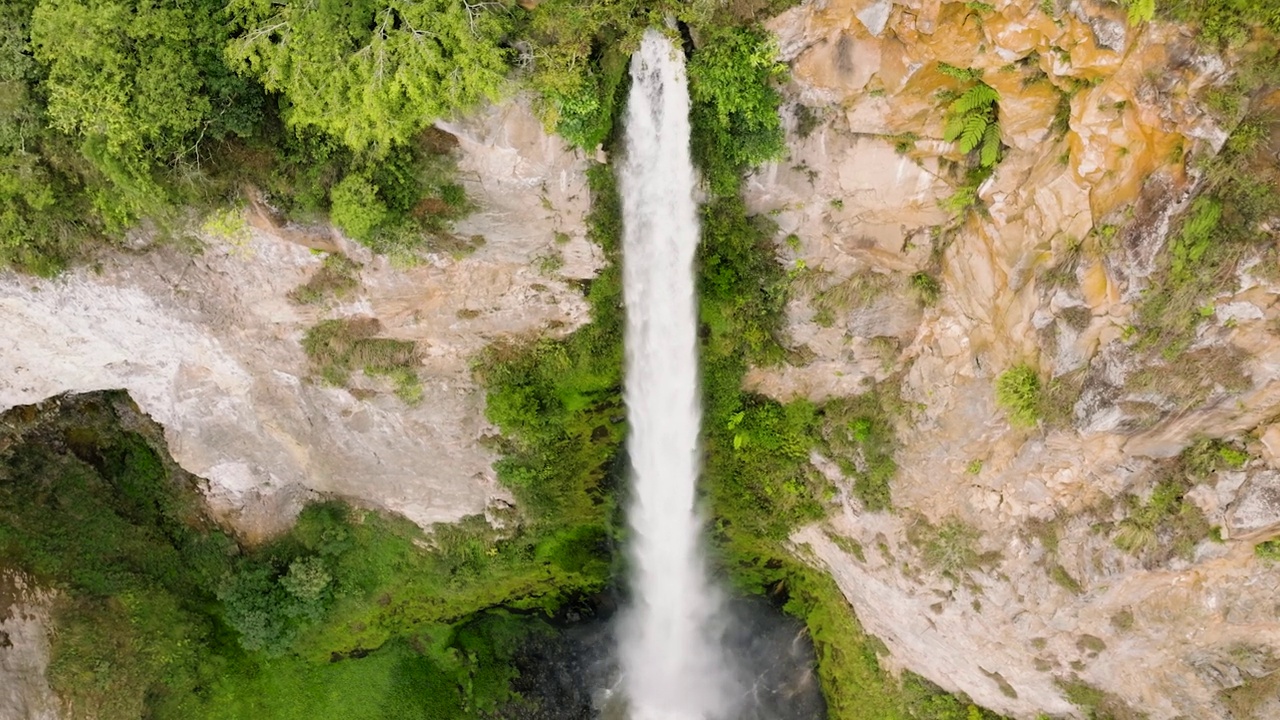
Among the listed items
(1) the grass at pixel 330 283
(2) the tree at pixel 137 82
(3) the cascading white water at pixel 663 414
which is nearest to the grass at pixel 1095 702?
(3) the cascading white water at pixel 663 414

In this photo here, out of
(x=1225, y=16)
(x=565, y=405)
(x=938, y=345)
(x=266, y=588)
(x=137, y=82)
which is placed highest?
(x=137, y=82)

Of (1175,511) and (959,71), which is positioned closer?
(959,71)

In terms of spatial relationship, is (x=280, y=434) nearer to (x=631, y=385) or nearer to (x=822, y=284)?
(x=631, y=385)

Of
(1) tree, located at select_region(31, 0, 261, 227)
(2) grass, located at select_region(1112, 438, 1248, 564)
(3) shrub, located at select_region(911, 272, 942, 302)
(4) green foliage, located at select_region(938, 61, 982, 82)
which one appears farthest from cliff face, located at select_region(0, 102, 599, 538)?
(2) grass, located at select_region(1112, 438, 1248, 564)

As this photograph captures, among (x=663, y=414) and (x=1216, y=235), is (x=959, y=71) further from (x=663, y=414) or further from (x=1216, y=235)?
(x=663, y=414)

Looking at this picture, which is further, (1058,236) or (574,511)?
(574,511)

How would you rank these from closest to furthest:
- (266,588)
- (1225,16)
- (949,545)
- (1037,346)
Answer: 1. (1225,16)
2. (1037,346)
3. (949,545)
4. (266,588)

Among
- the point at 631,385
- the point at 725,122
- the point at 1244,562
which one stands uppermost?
the point at 725,122

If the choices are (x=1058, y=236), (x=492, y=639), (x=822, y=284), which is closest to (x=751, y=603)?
(x=492, y=639)

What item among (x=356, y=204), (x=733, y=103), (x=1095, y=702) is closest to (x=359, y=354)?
(x=356, y=204)
